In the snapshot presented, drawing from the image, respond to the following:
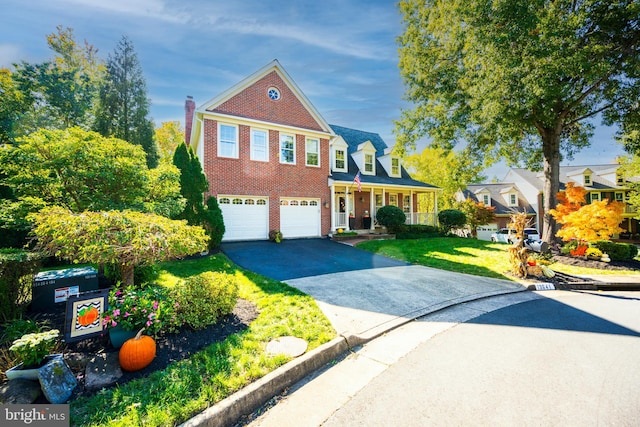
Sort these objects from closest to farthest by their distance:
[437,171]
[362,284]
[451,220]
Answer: [362,284]
[451,220]
[437,171]

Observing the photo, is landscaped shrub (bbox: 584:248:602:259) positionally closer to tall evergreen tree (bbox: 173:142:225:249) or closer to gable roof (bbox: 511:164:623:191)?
tall evergreen tree (bbox: 173:142:225:249)

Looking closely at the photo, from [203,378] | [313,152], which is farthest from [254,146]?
[203,378]

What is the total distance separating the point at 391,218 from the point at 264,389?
46.4 feet

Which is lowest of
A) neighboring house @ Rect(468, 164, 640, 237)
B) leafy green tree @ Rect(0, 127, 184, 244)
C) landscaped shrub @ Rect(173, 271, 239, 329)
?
landscaped shrub @ Rect(173, 271, 239, 329)

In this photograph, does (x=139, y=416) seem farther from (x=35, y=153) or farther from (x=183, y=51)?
(x=183, y=51)

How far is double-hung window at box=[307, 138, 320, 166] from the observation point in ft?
48.8

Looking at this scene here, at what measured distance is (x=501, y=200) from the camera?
32656 mm

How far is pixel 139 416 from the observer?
89.9 inches

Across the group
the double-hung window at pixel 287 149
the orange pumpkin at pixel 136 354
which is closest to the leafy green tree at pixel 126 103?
the double-hung window at pixel 287 149

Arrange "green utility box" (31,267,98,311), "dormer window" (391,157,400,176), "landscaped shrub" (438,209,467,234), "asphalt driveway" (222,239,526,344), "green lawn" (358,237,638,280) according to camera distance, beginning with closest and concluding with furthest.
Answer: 1. "green utility box" (31,267,98,311)
2. "asphalt driveway" (222,239,526,344)
3. "green lawn" (358,237,638,280)
4. "landscaped shrub" (438,209,467,234)
5. "dormer window" (391,157,400,176)

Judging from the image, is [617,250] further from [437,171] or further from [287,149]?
[437,171]

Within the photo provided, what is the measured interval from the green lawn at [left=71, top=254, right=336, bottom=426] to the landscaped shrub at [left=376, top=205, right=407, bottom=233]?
11934 mm

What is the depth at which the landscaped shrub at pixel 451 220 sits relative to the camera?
17.6 m

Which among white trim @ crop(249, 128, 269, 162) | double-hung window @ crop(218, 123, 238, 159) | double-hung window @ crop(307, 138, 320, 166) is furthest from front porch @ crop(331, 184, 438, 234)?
double-hung window @ crop(218, 123, 238, 159)
